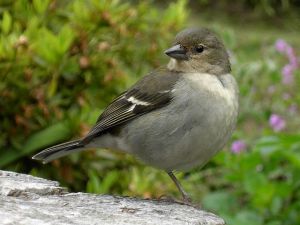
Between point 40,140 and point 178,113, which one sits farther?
point 40,140

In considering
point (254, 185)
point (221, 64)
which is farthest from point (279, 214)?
point (221, 64)

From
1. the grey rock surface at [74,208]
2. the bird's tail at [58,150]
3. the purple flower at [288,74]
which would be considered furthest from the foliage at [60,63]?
the purple flower at [288,74]

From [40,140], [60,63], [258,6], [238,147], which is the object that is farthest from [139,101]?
[258,6]

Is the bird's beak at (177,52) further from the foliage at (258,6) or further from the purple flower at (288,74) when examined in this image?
the foliage at (258,6)

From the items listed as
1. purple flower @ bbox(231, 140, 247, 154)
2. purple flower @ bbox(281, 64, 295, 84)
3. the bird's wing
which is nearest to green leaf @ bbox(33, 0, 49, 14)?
the bird's wing

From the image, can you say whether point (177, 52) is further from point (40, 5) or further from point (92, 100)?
point (40, 5)

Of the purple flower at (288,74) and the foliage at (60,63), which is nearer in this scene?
the foliage at (60,63)

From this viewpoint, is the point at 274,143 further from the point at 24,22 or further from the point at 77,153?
the point at 24,22
